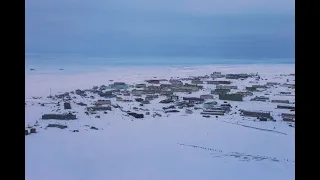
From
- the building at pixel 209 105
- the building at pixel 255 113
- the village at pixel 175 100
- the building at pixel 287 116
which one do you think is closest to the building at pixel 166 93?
the village at pixel 175 100

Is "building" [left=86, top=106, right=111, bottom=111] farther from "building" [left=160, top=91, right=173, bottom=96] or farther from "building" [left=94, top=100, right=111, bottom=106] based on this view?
"building" [left=160, top=91, right=173, bottom=96]

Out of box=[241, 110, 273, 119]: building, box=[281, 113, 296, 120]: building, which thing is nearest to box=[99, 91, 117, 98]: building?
box=[241, 110, 273, 119]: building

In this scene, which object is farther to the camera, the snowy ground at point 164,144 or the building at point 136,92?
the building at point 136,92

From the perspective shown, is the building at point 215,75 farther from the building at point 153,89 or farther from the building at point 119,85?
the building at point 119,85

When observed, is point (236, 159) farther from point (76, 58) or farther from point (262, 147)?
point (76, 58)

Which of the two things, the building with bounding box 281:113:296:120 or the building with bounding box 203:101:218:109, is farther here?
the building with bounding box 203:101:218:109

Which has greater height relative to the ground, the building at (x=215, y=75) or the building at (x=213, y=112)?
the building at (x=215, y=75)

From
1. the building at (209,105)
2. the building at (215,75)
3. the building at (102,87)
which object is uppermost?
the building at (215,75)

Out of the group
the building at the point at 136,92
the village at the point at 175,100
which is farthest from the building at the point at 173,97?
the building at the point at 136,92

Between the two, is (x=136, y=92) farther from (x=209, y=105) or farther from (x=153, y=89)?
(x=209, y=105)
